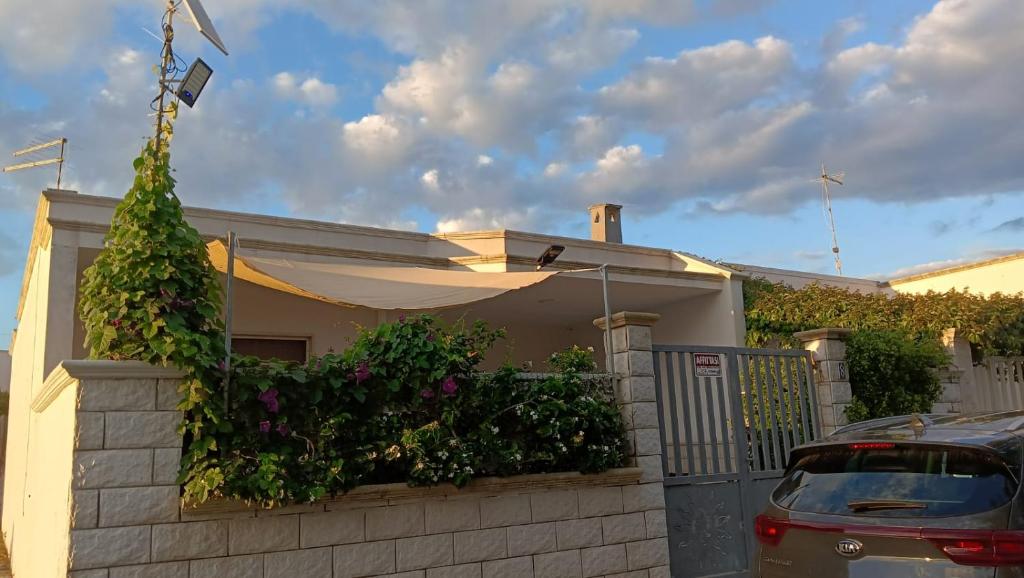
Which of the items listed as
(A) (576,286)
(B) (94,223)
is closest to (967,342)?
(A) (576,286)

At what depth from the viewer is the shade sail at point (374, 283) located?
6.14m

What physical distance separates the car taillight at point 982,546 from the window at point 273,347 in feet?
29.0

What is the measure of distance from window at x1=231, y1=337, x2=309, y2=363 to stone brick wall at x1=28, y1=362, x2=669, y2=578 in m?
5.77

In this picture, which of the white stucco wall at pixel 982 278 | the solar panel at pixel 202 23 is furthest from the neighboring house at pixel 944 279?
the solar panel at pixel 202 23

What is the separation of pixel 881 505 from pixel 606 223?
11598 mm

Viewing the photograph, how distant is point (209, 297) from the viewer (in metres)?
5.12

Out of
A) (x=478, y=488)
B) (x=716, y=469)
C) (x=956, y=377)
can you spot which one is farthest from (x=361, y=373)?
(x=956, y=377)

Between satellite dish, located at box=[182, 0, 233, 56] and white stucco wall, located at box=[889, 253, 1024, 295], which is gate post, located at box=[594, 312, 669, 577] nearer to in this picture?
satellite dish, located at box=[182, 0, 233, 56]

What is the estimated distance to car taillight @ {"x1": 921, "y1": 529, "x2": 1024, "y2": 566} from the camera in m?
3.24

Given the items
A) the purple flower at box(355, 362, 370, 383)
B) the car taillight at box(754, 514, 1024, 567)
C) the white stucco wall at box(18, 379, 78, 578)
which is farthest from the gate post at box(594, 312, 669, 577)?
the white stucco wall at box(18, 379, 78, 578)

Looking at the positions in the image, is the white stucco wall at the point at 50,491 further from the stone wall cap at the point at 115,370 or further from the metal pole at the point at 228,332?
the metal pole at the point at 228,332

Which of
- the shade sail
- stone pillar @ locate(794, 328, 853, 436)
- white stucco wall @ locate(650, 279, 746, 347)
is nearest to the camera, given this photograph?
the shade sail

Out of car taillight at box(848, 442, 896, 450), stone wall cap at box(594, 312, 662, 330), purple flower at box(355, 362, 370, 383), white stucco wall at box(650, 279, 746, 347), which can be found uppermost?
white stucco wall at box(650, 279, 746, 347)

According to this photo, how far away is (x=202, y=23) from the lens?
235 inches
